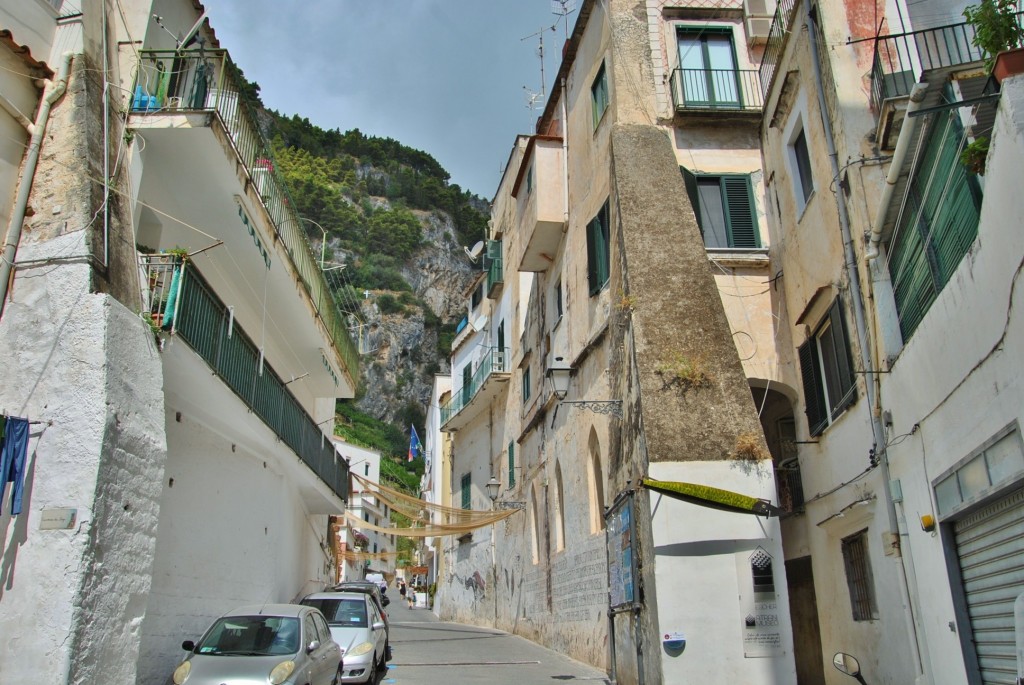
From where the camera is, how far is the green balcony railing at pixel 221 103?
429 inches

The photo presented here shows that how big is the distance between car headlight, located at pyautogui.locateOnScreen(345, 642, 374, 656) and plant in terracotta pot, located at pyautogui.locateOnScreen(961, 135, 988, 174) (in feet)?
33.1

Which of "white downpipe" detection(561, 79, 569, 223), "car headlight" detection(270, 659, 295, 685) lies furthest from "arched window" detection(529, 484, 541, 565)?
"car headlight" detection(270, 659, 295, 685)

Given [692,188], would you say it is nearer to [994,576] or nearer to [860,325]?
[860,325]

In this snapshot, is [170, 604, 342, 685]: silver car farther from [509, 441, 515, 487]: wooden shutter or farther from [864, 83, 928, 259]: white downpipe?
[509, 441, 515, 487]: wooden shutter

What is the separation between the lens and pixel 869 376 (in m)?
9.65

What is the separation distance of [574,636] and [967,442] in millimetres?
10202

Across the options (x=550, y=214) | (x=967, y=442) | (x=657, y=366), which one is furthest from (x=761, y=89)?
(x=967, y=442)

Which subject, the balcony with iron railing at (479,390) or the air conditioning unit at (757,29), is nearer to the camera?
the air conditioning unit at (757,29)

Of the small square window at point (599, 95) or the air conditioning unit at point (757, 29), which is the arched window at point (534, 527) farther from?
the air conditioning unit at point (757, 29)

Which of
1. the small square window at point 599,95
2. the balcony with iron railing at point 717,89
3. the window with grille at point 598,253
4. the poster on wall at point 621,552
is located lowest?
the poster on wall at point 621,552

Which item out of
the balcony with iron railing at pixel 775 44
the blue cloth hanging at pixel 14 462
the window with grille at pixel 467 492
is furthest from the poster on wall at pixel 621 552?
the window with grille at pixel 467 492

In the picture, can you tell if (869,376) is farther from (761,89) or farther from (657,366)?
(761,89)

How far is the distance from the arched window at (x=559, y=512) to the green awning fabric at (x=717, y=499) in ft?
24.6

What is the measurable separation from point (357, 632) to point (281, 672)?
161 inches
